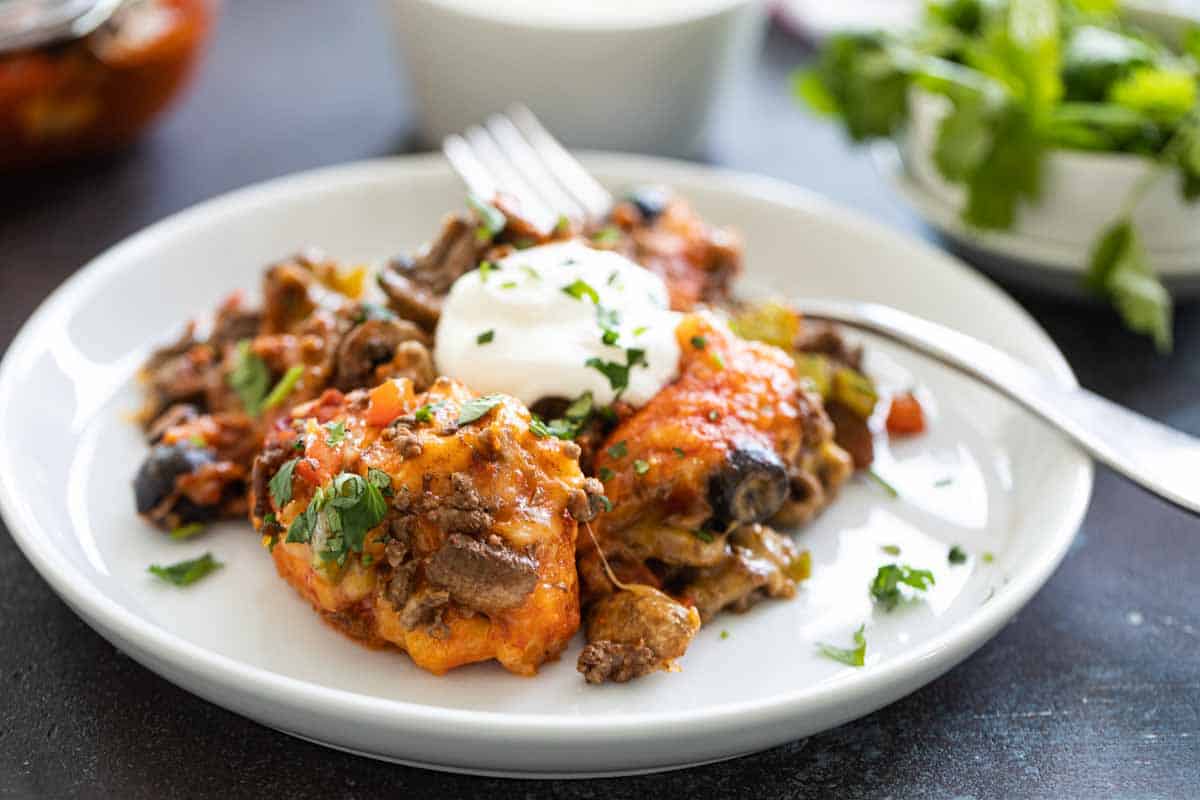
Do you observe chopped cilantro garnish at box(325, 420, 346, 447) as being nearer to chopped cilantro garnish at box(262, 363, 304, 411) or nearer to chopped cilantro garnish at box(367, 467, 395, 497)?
chopped cilantro garnish at box(367, 467, 395, 497)

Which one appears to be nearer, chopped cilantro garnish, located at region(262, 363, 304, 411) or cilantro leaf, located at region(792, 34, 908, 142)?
chopped cilantro garnish, located at region(262, 363, 304, 411)

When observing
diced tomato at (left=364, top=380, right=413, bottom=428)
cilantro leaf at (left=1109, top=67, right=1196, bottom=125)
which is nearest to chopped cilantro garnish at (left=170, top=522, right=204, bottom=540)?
diced tomato at (left=364, top=380, right=413, bottom=428)

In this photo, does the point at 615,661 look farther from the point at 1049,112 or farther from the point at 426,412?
the point at 1049,112

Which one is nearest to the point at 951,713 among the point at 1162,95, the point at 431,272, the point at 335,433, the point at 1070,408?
the point at 1070,408

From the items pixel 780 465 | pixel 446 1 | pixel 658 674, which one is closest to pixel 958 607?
pixel 780 465

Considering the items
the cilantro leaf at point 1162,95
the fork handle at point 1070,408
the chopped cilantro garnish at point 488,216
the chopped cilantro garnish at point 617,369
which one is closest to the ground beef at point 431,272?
the chopped cilantro garnish at point 488,216

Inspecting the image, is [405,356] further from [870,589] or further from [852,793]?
[852,793]
